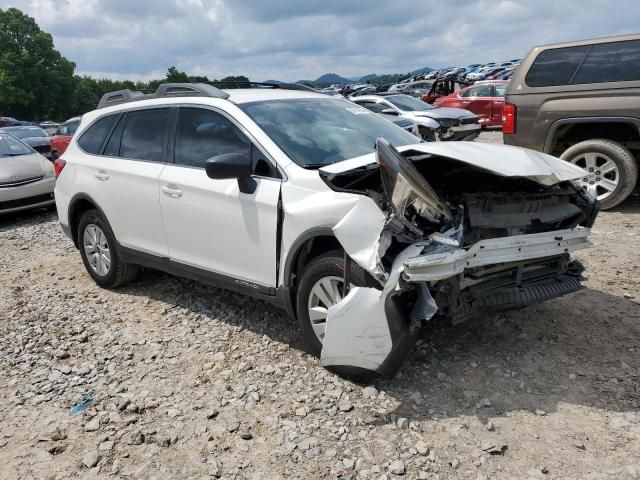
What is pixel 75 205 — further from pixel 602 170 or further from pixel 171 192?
pixel 602 170

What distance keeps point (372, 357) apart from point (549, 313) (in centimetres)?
177

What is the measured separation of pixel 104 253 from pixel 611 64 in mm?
6169

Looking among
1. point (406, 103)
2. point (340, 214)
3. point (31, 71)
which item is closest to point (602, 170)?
point (340, 214)

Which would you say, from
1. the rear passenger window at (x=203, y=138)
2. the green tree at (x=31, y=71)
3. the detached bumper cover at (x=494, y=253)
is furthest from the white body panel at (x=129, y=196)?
the green tree at (x=31, y=71)

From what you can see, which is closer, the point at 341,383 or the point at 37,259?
the point at 341,383

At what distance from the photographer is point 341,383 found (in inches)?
132

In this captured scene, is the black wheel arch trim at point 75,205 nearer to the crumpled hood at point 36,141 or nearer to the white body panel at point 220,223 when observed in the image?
the white body panel at point 220,223

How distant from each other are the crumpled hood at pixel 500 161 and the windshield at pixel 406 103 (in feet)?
35.7

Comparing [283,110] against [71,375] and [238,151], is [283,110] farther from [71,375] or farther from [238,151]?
[71,375]

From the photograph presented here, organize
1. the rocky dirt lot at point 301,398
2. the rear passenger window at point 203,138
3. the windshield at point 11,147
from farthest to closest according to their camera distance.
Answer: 1. the windshield at point 11,147
2. the rear passenger window at point 203,138
3. the rocky dirt lot at point 301,398

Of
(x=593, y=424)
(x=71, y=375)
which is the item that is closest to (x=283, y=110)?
(x=71, y=375)

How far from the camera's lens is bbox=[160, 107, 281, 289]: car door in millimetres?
3613

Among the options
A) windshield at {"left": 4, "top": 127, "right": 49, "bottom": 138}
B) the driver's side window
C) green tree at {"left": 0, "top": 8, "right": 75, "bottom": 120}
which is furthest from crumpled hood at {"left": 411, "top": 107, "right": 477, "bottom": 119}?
green tree at {"left": 0, "top": 8, "right": 75, "bottom": 120}

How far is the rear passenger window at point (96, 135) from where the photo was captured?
5090mm
